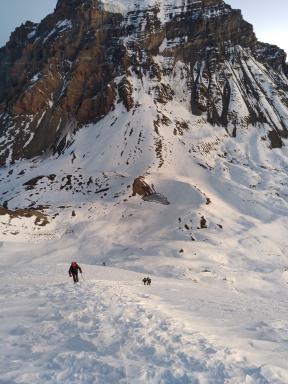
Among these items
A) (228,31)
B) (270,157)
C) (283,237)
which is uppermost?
(228,31)

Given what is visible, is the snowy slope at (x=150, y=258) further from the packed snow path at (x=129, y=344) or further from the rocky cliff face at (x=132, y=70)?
the rocky cliff face at (x=132, y=70)

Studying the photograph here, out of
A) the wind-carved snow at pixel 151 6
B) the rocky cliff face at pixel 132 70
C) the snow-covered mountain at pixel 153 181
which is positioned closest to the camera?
the snow-covered mountain at pixel 153 181

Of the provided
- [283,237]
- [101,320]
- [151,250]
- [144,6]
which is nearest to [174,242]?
[151,250]

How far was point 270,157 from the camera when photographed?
85.6 meters

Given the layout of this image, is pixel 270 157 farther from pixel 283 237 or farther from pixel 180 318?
pixel 180 318

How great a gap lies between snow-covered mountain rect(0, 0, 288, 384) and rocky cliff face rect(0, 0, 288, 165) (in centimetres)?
37

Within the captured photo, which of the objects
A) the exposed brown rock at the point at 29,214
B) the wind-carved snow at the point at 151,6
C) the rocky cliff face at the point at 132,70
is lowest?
the exposed brown rock at the point at 29,214

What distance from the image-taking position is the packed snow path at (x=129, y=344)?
925 cm

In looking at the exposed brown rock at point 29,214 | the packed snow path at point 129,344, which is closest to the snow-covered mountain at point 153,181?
the packed snow path at point 129,344

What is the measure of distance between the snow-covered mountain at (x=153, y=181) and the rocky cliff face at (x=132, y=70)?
1.21 ft

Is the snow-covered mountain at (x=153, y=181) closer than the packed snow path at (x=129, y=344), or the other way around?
the packed snow path at (x=129, y=344)

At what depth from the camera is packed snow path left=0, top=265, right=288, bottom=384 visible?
9.25 metres

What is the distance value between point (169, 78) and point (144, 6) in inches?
902

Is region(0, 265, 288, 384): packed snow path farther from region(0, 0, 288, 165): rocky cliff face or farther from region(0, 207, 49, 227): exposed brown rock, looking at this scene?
region(0, 0, 288, 165): rocky cliff face
